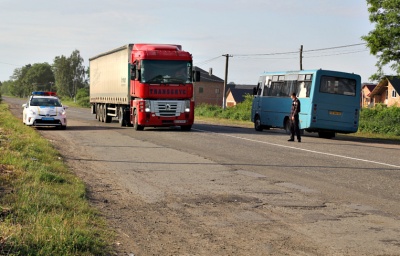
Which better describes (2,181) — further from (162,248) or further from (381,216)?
(381,216)

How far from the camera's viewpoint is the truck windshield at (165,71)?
24984mm

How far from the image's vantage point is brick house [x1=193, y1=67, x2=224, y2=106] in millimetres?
111938

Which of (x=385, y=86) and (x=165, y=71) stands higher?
(x=385, y=86)

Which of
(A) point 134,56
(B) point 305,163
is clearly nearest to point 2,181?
(B) point 305,163

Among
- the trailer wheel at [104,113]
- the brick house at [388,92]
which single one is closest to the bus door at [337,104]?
the trailer wheel at [104,113]

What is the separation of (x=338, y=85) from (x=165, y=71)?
24.3ft

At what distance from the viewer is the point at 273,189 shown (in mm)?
9977

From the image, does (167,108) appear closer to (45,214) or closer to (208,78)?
(45,214)

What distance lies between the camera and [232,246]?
6.13 m

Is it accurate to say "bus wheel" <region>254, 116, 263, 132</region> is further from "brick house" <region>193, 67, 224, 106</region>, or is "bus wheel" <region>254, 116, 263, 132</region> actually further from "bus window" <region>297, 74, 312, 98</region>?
"brick house" <region>193, 67, 224, 106</region>

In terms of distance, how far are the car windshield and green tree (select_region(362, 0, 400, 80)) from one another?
1869cm

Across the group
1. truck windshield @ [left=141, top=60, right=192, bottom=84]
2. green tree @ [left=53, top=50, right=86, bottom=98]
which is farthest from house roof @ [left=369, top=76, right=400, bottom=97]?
green tree @ [left=53, top=50, right=86, bottom=98]

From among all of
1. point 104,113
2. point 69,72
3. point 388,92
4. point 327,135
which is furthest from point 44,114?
point 69,72

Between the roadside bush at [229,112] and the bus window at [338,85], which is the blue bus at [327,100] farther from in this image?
the roadside bush at [229,112]
